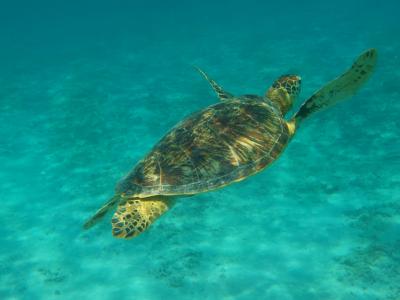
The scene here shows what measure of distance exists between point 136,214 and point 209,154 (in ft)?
3.29

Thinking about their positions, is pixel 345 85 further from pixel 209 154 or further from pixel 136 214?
pixel 136 214

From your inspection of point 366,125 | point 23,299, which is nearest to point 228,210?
point 23,299

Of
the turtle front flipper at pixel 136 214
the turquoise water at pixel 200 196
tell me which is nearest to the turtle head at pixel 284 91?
the turtle front flipper at pixel 136 214

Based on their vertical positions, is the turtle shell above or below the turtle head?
below

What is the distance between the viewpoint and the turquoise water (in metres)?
6.19

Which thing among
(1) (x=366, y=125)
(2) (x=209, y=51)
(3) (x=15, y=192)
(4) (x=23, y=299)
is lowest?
(4) (x=23, y=299)

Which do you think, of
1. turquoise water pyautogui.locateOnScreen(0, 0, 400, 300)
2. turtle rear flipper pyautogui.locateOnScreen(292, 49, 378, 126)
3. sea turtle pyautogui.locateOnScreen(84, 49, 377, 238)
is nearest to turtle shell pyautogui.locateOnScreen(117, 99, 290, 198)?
sea turtle pyautogui.locateOnScreen(84, 49, 377, 238)

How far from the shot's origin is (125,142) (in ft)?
33.7

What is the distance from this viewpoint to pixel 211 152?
171 inches

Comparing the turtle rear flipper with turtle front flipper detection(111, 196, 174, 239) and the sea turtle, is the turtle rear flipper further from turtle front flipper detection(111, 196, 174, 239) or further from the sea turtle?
turtle front flipper detection(111, 196, 174, 239)

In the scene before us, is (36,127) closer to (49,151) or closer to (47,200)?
(49,151)

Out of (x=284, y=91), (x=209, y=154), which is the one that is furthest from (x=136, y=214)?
(x=284, y=91)

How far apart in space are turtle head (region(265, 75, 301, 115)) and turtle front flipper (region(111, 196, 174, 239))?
83.8 inches

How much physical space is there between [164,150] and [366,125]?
678 centimetres
